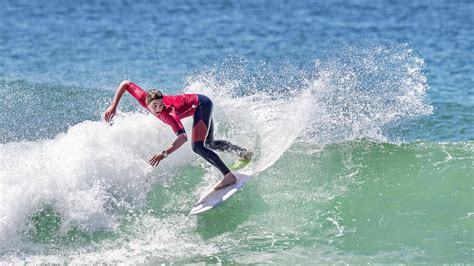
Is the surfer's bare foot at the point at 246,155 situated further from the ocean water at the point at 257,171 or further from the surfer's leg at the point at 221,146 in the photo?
the ocean water at the point at 257,171

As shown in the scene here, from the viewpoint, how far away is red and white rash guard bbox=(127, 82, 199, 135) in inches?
380

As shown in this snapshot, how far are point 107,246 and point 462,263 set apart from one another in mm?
4375

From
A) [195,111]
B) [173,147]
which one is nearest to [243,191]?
[195,111]

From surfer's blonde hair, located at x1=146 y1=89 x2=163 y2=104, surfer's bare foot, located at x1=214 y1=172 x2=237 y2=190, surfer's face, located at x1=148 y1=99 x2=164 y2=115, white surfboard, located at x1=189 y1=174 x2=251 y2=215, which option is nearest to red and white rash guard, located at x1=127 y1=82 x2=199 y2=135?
surfer's face, located at x1=148 y1=99 x2=164 y2=115

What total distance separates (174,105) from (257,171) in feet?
5.75

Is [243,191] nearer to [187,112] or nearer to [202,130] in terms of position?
[202,130]

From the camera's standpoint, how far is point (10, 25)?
2964cm

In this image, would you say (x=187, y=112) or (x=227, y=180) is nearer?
(x=187, y=112)

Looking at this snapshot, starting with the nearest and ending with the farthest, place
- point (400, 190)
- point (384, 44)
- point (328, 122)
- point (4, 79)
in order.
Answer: point (400, 190) < point (328, 122) < point (4, 79) < point (384, 44)

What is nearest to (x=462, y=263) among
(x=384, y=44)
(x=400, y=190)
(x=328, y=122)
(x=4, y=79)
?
(x=400, y=190)

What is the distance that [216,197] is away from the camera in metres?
10.2

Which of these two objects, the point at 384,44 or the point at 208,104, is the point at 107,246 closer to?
the point at 208,104

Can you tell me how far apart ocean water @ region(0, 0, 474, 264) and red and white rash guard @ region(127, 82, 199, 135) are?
4.35ft

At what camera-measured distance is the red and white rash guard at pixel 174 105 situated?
9.64 meters
